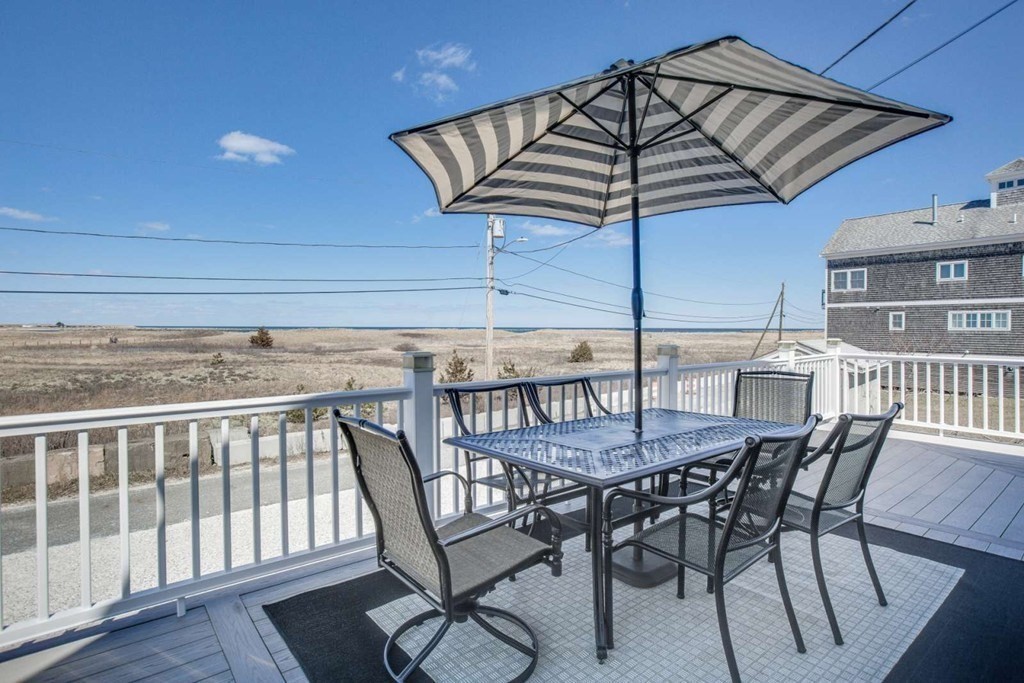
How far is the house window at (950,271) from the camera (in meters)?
19.0

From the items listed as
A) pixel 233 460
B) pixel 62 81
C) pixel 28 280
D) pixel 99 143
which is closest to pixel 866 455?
pixel 233 460

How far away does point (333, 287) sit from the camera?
22.8m

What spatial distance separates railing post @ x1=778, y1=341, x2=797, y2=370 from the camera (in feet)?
18.6

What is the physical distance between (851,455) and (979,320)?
77.8ft

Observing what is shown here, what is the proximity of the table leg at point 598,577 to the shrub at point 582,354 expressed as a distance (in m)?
17.3

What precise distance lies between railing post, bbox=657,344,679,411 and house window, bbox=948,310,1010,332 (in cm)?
2169

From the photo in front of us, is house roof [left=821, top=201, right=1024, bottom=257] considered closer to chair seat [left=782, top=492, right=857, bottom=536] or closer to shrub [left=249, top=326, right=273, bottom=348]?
chair seat [left=782, top=492, right=857, bottom=536]

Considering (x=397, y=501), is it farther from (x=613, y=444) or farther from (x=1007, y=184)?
(x=1007, y=184)

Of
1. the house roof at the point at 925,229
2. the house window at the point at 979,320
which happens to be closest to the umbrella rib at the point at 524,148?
the house roof at the point at 925,229

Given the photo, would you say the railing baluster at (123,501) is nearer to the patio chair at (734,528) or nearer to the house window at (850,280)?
the patio chair at (734,528)

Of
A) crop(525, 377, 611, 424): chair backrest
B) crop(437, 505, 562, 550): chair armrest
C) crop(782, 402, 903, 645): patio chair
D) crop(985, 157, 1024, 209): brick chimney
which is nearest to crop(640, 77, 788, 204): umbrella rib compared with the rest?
crop(782, 402, 903, 645): patio chair

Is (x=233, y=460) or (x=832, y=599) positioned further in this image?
(x=233, y=460)

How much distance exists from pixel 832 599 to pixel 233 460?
987 cm

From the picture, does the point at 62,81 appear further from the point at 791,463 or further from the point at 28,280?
the point at 791,463
